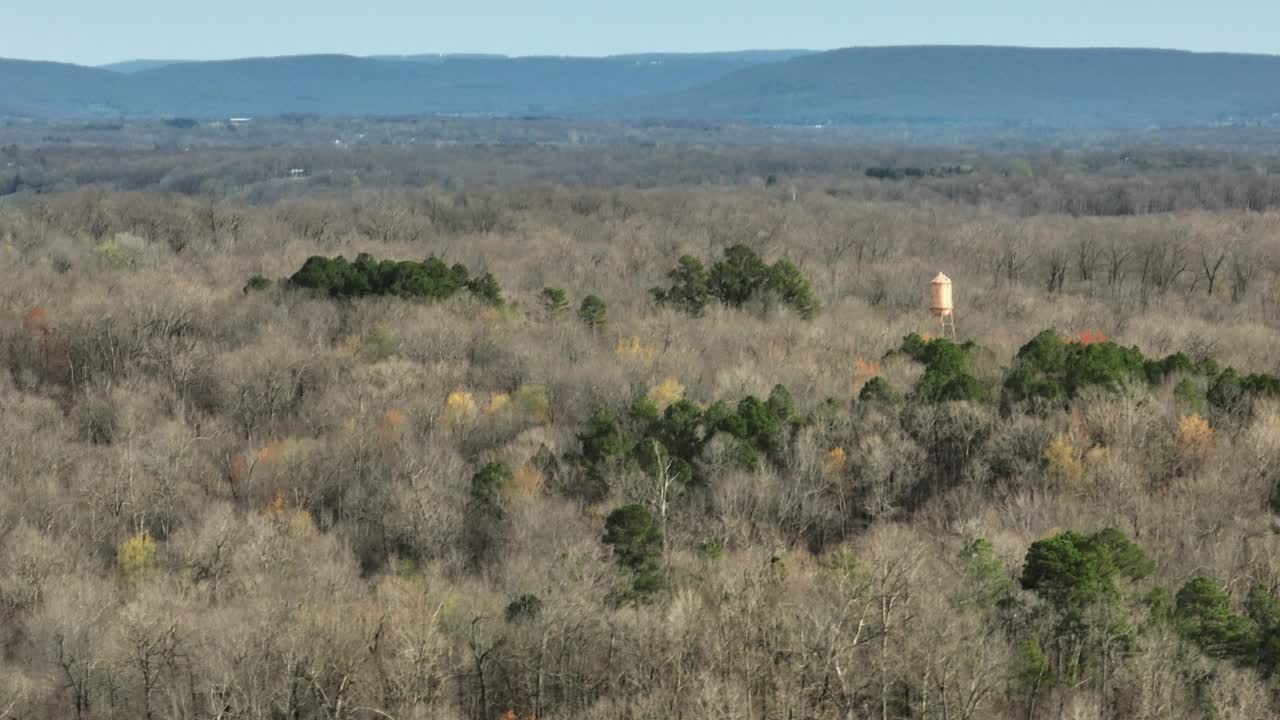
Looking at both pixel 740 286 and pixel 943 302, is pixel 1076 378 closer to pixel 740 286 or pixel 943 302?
pixel 943 302

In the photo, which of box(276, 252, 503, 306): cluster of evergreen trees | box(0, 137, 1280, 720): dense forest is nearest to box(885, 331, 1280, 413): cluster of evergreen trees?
box(0, 137, 1280, 720): dense forest

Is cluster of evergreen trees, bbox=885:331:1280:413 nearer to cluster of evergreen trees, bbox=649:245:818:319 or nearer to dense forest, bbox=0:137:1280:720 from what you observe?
dense forest, bbox=0:137:1280:720

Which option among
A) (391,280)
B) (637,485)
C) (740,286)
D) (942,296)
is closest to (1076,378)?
(637,485)

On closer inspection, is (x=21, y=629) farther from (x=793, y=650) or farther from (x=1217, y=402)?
(x=1217, y=402)

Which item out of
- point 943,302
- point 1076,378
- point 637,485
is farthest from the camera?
Result: point 943,302

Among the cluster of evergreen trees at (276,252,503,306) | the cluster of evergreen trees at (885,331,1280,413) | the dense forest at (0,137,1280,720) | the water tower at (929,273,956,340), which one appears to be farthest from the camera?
the water tower at (929,273,956,340)

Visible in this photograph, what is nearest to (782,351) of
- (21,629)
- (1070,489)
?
(1070,489)

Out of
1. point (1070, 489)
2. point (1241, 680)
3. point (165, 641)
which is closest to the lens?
point (1241, 680)

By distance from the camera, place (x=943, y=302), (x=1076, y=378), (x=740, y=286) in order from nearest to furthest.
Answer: (x=1076, y=378) → (x=943, y=302) → (x=740, y=286)
